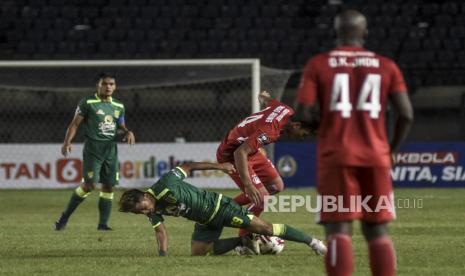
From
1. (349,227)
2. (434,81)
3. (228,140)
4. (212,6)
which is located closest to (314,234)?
(228,140)

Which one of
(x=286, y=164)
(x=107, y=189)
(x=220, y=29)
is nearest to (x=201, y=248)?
(x=107, y=189)

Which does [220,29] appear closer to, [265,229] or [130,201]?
[265,229]

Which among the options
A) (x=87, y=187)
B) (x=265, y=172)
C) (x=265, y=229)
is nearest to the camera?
(x=265, y=229)

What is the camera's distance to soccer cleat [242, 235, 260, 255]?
10.5 metres

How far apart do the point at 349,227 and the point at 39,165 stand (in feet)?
55.1

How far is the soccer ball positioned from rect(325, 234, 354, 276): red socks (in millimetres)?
4100

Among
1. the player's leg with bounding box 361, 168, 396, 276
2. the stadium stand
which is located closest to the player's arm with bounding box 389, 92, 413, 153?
the player's leg with bounding box 361, 168, 396, 276

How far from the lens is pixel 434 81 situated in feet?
86.3

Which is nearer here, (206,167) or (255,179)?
(206,167)

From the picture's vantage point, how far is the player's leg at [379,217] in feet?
21.3

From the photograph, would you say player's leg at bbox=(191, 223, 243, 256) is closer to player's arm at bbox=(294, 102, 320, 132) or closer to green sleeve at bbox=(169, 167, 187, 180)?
green sleeve at bbox=(169, 167, 187, 180)

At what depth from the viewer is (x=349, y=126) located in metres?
6.48

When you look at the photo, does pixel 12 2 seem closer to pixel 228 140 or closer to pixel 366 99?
pixel 228 140

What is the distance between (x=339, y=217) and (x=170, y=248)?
488cm
